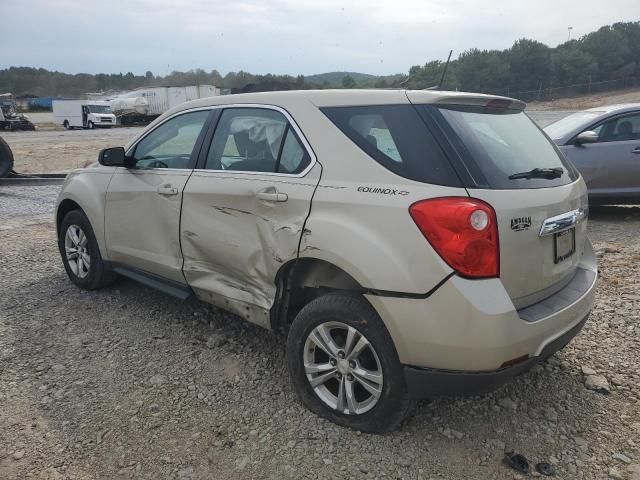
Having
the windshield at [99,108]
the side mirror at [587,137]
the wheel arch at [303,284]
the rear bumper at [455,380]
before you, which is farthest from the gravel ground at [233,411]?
the windshield at [99,108]

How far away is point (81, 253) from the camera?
15.2ft

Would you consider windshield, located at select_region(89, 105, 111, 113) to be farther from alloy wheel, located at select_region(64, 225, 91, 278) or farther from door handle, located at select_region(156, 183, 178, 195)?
door handle, located at select_region(156, 183, 178, 195)

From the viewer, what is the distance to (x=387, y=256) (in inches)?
94.2

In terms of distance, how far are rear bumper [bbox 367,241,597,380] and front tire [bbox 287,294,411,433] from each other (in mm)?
100

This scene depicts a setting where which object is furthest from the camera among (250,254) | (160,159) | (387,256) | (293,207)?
(160,159)

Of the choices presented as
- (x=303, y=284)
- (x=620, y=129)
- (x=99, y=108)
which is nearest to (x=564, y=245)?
(x=303, y=284)

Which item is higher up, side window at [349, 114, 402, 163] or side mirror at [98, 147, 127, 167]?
side window at [349, 114, 402, 163]

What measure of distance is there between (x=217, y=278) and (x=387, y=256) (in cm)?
135

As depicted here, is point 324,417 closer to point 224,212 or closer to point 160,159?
point 224,212

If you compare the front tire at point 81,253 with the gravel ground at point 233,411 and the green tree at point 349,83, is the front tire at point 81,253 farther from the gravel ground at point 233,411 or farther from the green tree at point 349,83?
the green tree at point 349,83

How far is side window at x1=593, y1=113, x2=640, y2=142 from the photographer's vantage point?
712 cm

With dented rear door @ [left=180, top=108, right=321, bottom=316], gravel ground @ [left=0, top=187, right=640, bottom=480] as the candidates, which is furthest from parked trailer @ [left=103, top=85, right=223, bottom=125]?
dented rear door @ [left=180, top=108, right=321, bottom=316]

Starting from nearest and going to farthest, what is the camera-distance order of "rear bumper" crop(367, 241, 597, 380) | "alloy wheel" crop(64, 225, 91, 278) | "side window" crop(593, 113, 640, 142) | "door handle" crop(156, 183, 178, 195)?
"rear bumper" crop(367, 241, 597, 380) → "door handle" crop(156, 183, 178, 195) → "alloy wheel" crop(64, 225, 91, 278) → "side window" crop(593, 113, 640, 142)

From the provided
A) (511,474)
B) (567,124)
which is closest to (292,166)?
(511,474)
